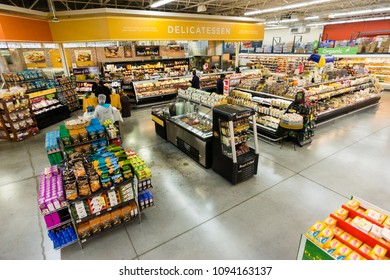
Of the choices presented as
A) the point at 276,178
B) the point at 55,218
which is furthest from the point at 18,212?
the point at 276,178

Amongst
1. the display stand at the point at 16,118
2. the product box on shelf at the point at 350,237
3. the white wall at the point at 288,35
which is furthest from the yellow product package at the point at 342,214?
the white wall at the point at 288,35

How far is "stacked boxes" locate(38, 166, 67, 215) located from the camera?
2775mm

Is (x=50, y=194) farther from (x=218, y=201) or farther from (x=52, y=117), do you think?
(x=52, y=117)

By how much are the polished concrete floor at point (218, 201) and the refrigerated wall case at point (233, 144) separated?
25 cm

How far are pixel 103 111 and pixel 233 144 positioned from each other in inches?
134

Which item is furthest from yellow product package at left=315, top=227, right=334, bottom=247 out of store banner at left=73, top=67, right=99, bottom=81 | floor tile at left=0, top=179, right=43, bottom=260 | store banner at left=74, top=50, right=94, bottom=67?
store banner at left=74, top=50, right=94, bottom=67

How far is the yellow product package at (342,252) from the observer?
5.95 ft

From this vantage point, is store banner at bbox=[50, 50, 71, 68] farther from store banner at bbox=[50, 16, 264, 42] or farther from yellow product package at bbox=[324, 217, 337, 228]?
yellow product package at bbox=[324, 217, 337, 228]

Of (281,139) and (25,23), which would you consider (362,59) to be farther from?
(25,23)

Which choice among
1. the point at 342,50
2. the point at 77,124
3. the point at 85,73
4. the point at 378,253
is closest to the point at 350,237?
the point at 378,253

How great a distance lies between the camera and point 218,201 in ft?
13.3

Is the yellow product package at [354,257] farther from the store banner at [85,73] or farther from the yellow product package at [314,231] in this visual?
the store banner at [85,73]

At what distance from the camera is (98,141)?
4.52m

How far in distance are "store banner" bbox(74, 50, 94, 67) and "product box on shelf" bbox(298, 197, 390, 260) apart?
1428 centimetres
